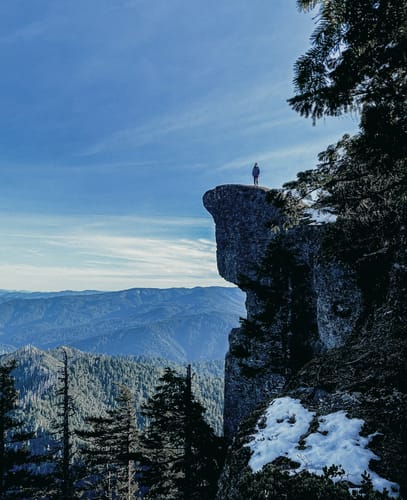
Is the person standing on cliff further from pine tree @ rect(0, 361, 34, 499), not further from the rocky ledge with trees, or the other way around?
pine tree @ rect(0, 361, 34, 499)

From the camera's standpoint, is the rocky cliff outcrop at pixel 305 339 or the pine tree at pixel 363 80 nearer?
the pine tree at pixel 363 80

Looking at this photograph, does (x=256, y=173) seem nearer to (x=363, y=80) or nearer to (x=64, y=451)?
(x=363, y=80)

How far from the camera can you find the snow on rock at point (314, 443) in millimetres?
5406

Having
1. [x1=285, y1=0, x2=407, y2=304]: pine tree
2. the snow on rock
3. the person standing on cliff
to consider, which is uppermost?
the person standing on cliff

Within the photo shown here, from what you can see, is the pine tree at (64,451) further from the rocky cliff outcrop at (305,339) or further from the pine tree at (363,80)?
the pine tree at (363,80)

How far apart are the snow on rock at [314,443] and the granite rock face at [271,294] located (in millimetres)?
6377

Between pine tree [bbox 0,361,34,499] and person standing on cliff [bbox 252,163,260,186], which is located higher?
person standing on cliff [bbox 252,163,260,186]

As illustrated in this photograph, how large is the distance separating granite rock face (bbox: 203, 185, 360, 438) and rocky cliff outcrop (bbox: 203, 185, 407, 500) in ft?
0.26

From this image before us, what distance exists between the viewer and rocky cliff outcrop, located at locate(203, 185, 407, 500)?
22.9 ft

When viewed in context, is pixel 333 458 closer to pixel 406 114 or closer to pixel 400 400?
pixel 400 400

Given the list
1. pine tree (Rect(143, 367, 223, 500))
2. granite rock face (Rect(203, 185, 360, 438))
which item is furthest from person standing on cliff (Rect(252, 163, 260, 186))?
pine tree (Rect(143, 367, 223, 500))

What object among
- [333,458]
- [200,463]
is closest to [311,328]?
[200,463]

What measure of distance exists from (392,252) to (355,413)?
1079 cm

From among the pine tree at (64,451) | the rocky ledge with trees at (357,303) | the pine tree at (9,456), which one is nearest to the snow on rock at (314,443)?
the rocky ledge with trees at (357,303)
